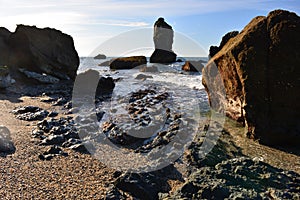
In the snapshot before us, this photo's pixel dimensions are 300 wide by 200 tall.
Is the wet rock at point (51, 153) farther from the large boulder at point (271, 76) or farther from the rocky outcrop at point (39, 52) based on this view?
the rocky outcrop at point (39, 52)

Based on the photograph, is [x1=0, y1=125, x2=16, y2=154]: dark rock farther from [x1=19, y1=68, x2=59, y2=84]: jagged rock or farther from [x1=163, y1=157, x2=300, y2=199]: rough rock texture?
[x1=19, y1=68, x2=59, y2=84]: jagged rock

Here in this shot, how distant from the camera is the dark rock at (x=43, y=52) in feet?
79.7

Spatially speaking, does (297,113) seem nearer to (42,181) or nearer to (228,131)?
(228,131)

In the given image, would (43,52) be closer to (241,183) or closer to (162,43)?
(241,183)

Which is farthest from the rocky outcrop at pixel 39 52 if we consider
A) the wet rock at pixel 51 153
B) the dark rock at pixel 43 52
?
the wet rock at pixel 51 153

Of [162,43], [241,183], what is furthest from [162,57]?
[241,183]

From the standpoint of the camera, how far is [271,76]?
28.7 feet

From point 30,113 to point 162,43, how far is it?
4383 cm

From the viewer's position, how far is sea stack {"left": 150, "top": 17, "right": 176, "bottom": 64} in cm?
4934

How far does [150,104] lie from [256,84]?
6.12 metres

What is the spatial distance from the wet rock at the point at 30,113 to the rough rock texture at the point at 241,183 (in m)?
9.03

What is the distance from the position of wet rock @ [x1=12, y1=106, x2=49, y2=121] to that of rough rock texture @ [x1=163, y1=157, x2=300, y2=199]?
29.6ft

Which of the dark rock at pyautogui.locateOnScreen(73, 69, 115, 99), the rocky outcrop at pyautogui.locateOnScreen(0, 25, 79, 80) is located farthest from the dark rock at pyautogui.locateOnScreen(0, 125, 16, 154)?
the rocky outcrop at pyautogui.locateOnScreen(0, 25, 79, 80)

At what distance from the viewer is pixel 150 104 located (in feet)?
45.8
